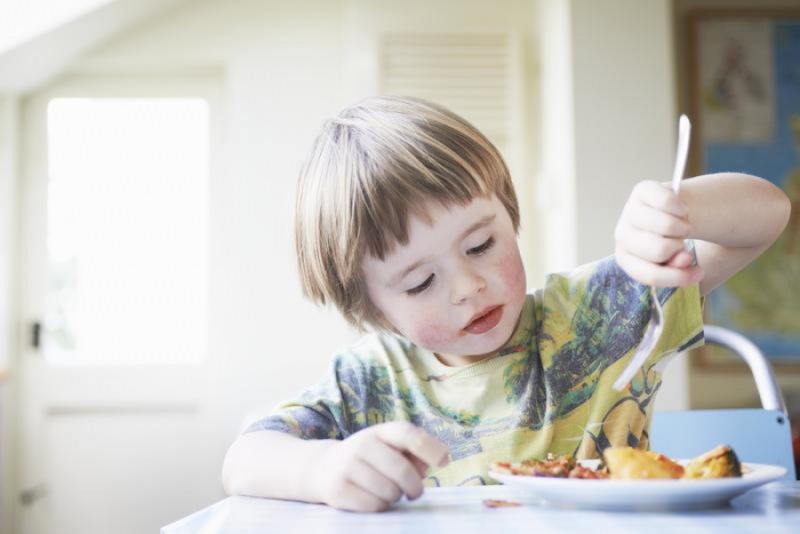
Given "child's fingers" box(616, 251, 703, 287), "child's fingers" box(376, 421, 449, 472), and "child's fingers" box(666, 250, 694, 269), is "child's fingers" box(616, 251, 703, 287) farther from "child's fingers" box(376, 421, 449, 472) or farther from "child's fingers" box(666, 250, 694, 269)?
"child's fingers" box(376, 421, 449, 472)

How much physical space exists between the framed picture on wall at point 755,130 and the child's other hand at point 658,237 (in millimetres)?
2762

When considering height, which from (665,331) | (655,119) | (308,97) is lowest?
(665,331)

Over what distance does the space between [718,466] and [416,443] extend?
200 mm

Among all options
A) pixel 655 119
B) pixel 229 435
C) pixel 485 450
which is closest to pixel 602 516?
pixel 485 450

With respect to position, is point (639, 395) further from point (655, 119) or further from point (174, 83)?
point (174, 83)

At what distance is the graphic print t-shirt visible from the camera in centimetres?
96

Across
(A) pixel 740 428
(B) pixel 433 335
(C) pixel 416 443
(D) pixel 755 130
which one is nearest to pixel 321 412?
(B) pixel 433 335

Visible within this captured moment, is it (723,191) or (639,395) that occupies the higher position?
(723,191)

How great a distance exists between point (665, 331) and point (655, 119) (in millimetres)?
1610

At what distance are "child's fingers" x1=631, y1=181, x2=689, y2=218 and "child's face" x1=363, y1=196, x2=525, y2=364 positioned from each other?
23 centimetres

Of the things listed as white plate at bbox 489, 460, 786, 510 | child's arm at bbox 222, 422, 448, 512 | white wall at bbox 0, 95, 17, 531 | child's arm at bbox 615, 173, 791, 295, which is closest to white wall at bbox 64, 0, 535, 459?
white wall at bbox 0, 95, 17, 531

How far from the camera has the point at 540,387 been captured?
99 centimetres

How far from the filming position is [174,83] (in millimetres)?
3305

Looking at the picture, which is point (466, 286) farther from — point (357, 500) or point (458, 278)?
point (357, 500)
